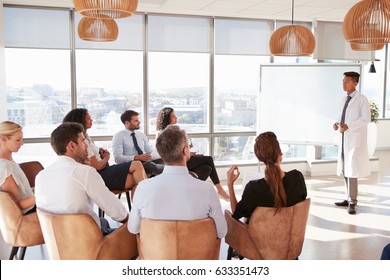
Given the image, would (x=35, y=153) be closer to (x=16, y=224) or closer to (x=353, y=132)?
(x=16, y=224)

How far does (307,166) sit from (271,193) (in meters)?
5.78

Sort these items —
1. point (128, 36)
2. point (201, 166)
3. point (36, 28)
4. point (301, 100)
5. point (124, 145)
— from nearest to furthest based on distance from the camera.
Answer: point (124, 145), point (201, 166), point (36, 28), point (128, 36), point (301, 100)

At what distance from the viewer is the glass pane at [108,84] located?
7363 millimetres

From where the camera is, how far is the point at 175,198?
2.45 meters

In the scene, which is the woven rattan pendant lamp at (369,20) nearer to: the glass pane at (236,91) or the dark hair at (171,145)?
the dark hair at (171,145)

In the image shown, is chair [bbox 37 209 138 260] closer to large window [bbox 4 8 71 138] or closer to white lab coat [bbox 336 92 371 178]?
white lab coat [bbox 336 92 371 178]

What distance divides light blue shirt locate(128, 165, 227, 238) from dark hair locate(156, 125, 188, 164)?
7 cm

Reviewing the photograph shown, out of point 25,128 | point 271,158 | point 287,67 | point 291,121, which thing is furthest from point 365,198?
point 25,128

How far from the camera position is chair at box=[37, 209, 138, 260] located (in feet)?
8.70

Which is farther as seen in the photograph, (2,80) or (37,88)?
(37,88)

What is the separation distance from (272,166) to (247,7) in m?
4.79

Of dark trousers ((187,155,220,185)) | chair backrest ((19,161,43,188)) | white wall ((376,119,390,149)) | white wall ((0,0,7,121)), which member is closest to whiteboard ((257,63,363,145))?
dark trousers ((187,155,220,185))

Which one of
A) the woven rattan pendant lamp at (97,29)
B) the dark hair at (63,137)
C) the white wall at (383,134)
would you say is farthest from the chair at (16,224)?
the white wall at (383,134)

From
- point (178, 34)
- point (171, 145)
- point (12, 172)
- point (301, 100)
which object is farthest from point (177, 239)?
point (178, 34)
